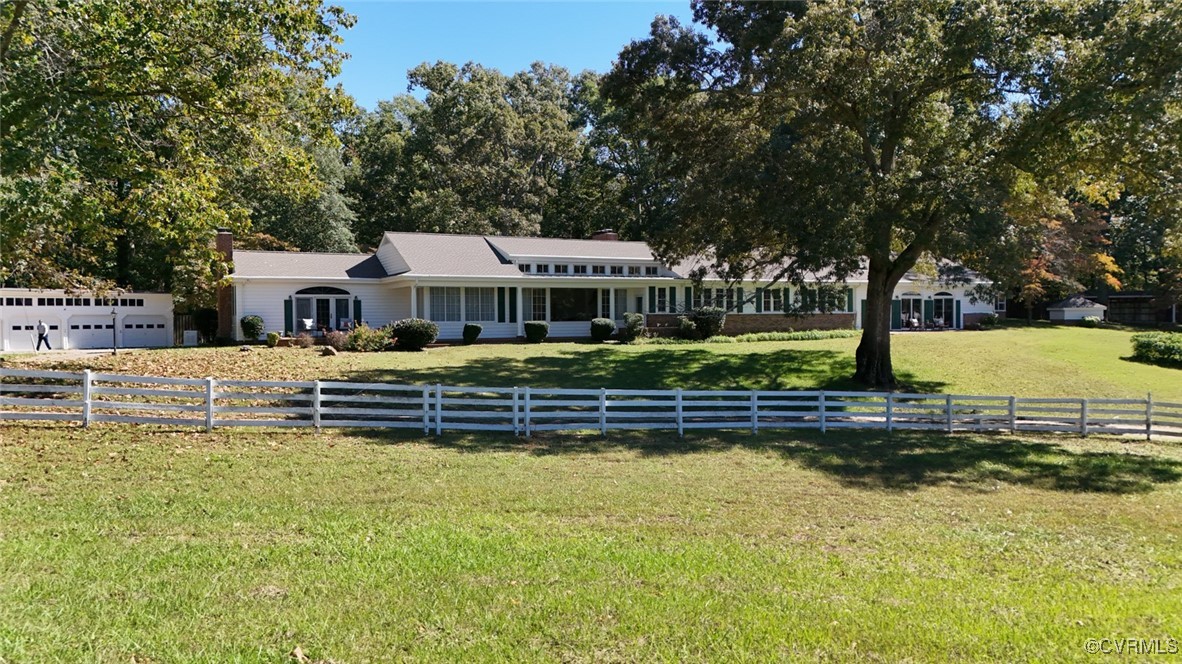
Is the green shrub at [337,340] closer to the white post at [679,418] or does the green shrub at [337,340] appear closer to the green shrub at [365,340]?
the green shrub at [365,340]

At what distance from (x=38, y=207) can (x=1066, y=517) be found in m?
15.5

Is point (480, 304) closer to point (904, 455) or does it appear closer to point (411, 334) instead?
point (411, 334)

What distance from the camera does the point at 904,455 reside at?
47.1 feet

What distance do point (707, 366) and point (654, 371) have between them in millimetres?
2361

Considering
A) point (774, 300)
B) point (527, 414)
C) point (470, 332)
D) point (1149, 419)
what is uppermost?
point (774, 300)

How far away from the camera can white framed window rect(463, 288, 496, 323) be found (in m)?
32.3

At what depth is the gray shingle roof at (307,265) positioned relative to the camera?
98.3 ft

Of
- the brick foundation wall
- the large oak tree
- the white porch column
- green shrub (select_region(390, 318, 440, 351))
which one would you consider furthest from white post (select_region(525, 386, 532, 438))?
the brick foundation wall

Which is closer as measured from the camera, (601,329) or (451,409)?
(451,409)

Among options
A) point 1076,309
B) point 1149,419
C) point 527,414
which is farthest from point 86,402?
point 1076,309

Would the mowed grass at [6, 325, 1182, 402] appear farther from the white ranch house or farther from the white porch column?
the white ranch house

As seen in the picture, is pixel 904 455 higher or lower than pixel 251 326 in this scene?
lower

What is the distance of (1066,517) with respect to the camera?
32.9 feet

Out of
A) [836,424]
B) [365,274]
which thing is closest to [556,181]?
[365,274]
